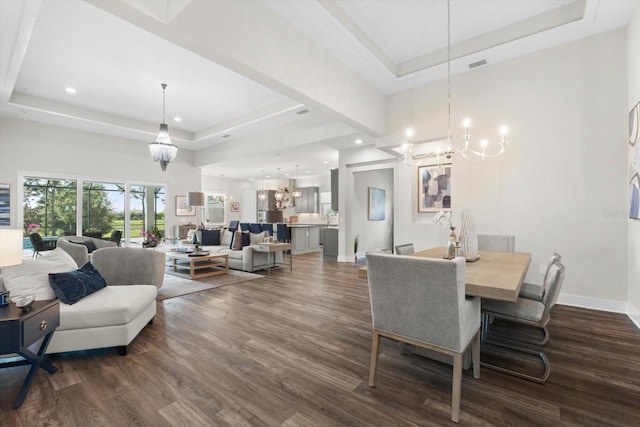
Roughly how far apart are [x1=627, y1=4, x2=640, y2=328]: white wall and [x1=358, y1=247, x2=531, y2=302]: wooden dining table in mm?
1252

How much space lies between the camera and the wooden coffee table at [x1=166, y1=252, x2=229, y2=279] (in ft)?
17.6

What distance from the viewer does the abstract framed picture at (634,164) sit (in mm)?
2838

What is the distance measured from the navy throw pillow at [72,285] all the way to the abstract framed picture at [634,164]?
541 centimetres

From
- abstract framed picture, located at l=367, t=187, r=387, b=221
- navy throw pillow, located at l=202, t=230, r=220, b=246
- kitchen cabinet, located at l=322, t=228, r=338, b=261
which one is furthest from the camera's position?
abstract framed picture, located at l=367, t=187, r=387, b=221

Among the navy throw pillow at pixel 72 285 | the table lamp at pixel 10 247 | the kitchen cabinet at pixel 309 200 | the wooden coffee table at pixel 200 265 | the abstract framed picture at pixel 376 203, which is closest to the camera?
the table lamp at pixel 10 247

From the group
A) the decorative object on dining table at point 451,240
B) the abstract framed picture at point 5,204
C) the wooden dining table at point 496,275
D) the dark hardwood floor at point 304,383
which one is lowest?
the dark hardwood floor at point 304,383

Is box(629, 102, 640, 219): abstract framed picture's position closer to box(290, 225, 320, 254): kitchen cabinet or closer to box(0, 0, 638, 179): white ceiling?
box(0, 0, 638, 179): white ceiling

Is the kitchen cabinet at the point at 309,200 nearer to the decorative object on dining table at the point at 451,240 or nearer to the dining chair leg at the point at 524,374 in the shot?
the decorative object on dining table at the point at 451,240

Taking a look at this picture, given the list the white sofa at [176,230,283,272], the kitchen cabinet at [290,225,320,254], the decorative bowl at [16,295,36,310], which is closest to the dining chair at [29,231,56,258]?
the white sofa at [176,230,283,272]

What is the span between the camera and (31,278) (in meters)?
2.32

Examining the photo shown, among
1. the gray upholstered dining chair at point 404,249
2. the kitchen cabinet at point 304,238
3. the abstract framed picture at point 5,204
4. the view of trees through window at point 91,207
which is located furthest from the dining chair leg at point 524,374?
the abstract framed picture at point 5,204

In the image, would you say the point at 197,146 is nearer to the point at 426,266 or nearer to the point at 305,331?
the point at 305,331

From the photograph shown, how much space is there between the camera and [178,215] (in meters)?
8.45

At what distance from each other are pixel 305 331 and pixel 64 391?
191 cm
